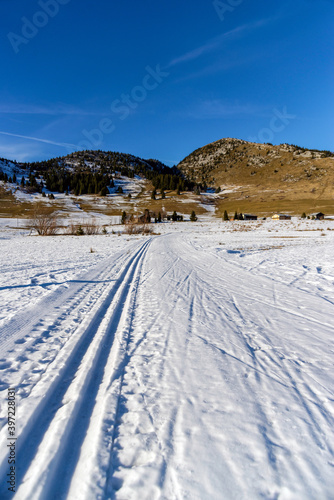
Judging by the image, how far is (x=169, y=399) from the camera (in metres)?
2.43

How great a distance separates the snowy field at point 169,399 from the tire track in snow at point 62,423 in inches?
0.4

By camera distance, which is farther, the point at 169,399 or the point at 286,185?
the point at 286,185

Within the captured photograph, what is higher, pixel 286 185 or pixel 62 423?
pixel 286 185

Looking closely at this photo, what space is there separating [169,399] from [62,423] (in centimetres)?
104

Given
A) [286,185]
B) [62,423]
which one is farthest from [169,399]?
[286,185]

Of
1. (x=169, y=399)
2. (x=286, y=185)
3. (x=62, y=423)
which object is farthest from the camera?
(x=286, y=185)

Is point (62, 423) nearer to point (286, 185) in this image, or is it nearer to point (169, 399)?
point (169, 399)

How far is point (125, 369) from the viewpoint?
2932 millimetres

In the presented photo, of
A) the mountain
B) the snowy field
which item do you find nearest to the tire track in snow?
the snowy field

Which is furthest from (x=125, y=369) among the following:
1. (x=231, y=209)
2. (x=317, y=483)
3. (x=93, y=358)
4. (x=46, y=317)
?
(x=231, y=209)

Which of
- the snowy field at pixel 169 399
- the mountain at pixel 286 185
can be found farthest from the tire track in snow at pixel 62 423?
the mountain at pixel 286 185

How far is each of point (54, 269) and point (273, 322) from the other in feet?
28.3

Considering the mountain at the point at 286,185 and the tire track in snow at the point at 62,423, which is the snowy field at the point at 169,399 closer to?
the tire track in snow at the point at 62,423

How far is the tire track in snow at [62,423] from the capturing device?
A: 1.66 metres
